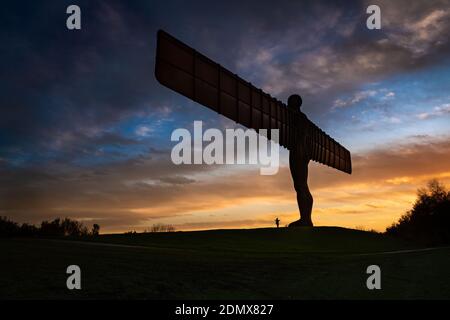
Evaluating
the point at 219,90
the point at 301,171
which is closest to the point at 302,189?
the point at 301,171

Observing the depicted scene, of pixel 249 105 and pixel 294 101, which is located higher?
pixel 294 101

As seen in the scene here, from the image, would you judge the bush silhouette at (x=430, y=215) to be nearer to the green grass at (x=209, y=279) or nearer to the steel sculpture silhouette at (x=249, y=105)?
the steel sculpture silhouette at (x=249, y=105)

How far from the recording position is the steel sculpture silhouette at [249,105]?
529 inches

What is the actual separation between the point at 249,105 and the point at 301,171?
5.98 meters

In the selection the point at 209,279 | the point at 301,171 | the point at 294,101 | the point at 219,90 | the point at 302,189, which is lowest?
the point at 209,279

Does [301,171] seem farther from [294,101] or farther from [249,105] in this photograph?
[249,105]

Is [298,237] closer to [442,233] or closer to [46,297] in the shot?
[46,297]

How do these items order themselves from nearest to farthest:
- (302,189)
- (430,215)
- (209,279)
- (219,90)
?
(209,279) < (219,90) < (302,189) < (430,215)

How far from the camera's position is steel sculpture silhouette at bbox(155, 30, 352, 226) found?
1343cm

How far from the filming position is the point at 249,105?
18188 mm

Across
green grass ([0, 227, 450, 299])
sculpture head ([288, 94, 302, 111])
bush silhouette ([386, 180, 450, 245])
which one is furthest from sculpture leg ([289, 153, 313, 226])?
bush silhouette ([386, 180, 450, 245])

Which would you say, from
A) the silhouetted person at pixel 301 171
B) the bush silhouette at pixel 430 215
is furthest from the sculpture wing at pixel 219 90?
the bush silhouette at pixel 430 215
